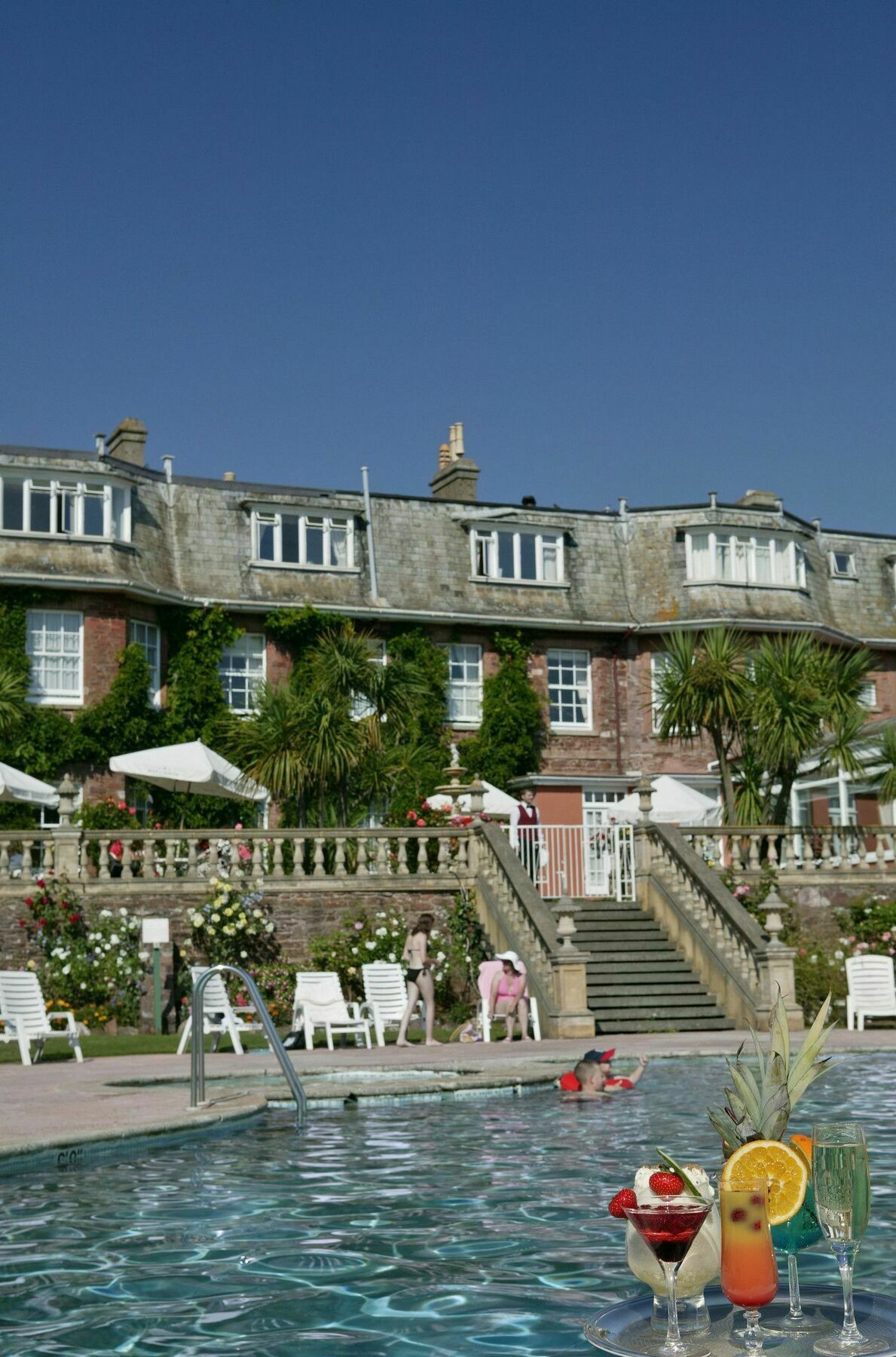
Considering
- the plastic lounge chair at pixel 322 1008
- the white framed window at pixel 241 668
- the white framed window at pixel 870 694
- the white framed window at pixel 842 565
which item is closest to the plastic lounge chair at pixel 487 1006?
Result: the plastic lounge chair at pixel 322 1008

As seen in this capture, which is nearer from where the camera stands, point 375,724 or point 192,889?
point 192,889

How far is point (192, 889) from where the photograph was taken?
86.7 ft

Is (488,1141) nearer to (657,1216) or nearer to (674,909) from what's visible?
(657,1216)

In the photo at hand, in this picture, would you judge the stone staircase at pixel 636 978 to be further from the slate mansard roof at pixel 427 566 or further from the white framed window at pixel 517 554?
the white framed window at pixel 517 554

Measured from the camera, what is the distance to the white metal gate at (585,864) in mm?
28188

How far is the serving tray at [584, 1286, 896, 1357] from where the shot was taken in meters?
4.62

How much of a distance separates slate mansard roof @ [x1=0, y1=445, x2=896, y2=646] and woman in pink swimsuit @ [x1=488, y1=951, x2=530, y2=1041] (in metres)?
14.9

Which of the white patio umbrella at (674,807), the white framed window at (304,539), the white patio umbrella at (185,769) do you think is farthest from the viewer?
the white framed window at (304,539)

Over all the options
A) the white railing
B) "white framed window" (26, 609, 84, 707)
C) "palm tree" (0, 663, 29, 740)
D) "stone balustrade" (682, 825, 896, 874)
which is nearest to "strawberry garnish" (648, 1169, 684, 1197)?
"stone balustrade" (682, 825, 896, 874)

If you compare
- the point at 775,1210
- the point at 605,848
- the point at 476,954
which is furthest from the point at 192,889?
the point at 775,1210

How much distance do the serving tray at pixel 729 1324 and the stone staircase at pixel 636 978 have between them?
17619 mm

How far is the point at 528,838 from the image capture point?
1145 inches

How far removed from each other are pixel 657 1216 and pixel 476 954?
22.5 m

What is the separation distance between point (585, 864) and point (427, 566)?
37.4ft
